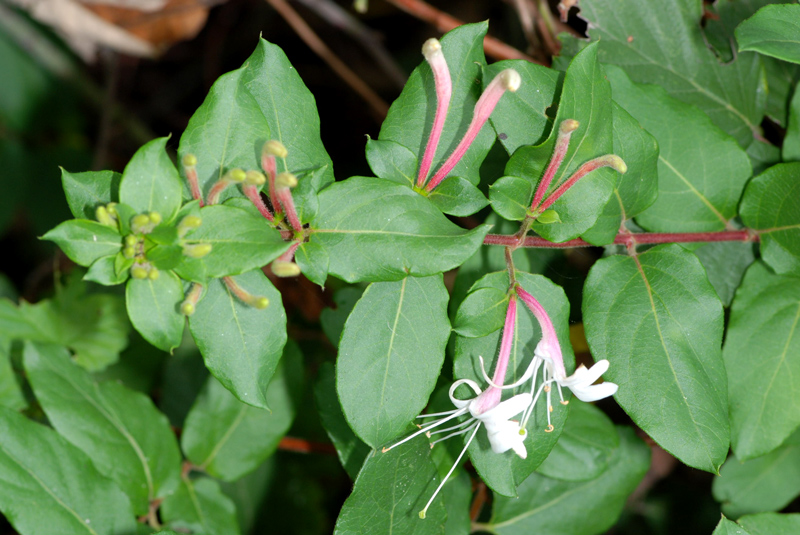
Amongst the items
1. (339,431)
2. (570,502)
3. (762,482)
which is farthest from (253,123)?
(762,482)

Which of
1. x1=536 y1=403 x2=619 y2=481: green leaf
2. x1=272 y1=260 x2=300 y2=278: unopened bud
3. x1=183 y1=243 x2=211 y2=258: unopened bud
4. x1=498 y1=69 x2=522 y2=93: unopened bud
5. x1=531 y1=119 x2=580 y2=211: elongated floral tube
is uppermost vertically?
x1=183 y1=243 x2=211 y2=258: unopened bud

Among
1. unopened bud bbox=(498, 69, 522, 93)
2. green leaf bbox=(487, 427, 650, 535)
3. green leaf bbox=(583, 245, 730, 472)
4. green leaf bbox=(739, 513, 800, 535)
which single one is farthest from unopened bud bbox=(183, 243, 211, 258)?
green leaf bbox=(739, 513, 800, 535)

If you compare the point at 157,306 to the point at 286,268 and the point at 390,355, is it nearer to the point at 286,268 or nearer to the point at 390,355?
the point at 286,268

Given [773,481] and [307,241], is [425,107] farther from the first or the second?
[773,481]

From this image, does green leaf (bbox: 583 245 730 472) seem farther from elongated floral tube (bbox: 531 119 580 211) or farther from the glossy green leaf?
the glossy green leaf

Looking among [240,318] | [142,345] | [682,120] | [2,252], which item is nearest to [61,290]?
[142,345]

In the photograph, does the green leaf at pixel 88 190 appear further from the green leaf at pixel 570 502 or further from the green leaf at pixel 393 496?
the green leaf at pixel 570 502

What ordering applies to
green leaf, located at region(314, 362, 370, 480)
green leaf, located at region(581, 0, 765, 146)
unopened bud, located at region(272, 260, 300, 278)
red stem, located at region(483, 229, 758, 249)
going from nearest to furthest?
1. unopened bud, located at region(272, 260, 300, 278)
2. red stem, located at region(483, 229, 758, 249)
3. green leaf, located at region(314, 362, 370, 480)
4. green leaf, located at region(581, 0, 765, 146)
